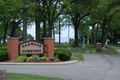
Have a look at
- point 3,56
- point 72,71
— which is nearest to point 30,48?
point 3,56

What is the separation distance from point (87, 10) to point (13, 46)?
86.4ft

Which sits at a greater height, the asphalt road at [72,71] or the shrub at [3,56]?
the shrub at [3,56]

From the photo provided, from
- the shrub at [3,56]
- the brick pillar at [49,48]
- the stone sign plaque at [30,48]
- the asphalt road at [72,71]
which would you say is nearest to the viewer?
the asphalt road at [72,71]

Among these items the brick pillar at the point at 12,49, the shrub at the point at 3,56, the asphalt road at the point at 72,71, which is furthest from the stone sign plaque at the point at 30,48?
the asphalt road at the point at 72,71

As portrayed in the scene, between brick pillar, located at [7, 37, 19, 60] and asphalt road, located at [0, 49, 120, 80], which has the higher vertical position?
brick pillar, located at [7, 37, 19, 60]

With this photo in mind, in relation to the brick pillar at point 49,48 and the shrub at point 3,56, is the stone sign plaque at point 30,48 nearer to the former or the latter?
the brick pillar at point 49,48

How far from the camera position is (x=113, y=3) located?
28875mm

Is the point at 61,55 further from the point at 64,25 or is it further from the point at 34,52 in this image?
the point at 64,25

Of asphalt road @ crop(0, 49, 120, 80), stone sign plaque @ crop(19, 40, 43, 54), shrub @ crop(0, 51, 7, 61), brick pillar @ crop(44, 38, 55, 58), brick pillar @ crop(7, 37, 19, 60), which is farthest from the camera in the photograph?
brick pillar @ crop(44, 38, 55, 58)

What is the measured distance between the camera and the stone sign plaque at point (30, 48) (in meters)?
17.0

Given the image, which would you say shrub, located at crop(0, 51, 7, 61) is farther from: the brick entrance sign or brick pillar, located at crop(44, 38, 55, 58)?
brick pillar, located at crop(44, 38, 55, 58)

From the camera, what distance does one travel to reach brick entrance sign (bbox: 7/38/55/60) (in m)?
16.4

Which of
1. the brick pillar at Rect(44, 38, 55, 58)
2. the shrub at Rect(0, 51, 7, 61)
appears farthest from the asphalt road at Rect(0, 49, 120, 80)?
the brick pillar at Rect(44, 38, 55, 58)

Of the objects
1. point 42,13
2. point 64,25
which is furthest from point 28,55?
point 64,25
